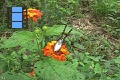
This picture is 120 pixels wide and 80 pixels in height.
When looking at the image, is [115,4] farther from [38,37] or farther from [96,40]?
[38,37]

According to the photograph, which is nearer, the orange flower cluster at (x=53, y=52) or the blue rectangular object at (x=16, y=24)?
the orange flower cluster at (x=53, y=52)

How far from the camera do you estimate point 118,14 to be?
3.73 m

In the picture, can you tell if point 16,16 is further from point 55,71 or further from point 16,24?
point 55,71

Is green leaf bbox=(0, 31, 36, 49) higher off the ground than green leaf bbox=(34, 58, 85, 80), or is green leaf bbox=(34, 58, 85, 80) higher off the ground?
green leaf bbox=(0, 31, 36, 49)

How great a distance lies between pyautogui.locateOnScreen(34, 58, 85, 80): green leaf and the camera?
1442 mm

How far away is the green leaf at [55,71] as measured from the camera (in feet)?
4.73

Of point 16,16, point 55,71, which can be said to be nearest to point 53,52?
point 55,71

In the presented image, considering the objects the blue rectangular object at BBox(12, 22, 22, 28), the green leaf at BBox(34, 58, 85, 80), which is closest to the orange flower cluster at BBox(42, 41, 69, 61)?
the green leaf at BBox(34, 58, 85, 80)

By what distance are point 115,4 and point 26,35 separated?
2379 mm

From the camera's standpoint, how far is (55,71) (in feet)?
4.78

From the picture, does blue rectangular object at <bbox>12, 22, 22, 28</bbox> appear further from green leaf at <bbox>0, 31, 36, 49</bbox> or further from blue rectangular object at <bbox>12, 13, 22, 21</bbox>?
green leaf at <bbox>0, 31, 36, 49</bbox>

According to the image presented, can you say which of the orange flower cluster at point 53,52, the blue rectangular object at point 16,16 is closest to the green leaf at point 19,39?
the orange flower cluster at point 53,52

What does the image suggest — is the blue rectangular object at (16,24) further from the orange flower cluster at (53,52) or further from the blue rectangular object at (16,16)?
the orange flower cluster at (53,52)

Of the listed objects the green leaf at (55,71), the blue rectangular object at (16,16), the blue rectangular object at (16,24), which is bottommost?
the green leaf at (55,71)
